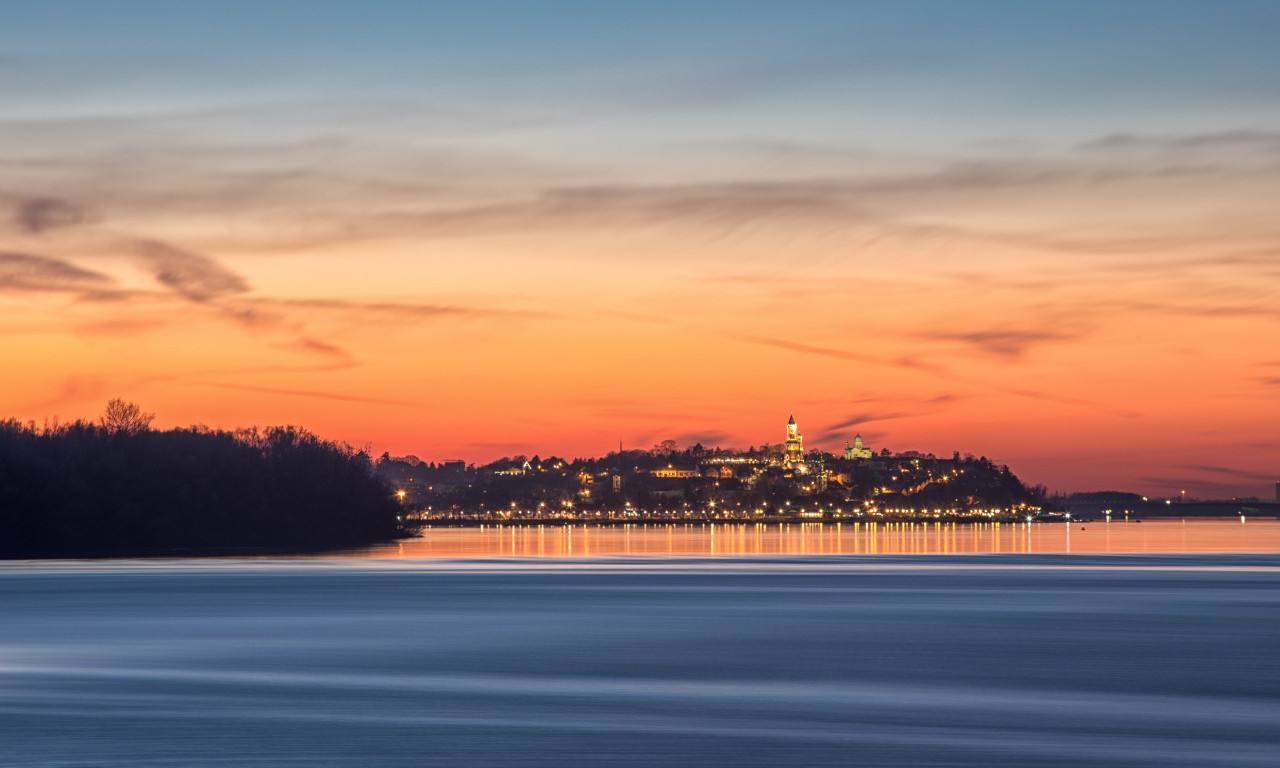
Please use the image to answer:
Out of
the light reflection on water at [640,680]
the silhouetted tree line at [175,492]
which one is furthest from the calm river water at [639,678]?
the silhouetted tree line at [175,492]

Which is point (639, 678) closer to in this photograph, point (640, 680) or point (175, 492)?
point (640, 680)

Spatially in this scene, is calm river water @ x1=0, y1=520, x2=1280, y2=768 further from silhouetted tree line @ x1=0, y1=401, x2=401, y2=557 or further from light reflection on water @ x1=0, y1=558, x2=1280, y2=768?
silhouetted tree line @ x1=0, y1=401, x2=401, y2=557

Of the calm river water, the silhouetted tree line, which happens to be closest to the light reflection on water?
the calm river water

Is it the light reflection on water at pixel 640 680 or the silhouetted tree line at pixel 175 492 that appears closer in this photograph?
the light reflection on water at pixel 640 680

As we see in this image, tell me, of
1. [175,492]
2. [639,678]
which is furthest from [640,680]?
[175,492]

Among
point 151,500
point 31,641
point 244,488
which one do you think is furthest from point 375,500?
point 31,641

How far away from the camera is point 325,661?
104ft

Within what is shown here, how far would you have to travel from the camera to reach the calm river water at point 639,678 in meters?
19.9

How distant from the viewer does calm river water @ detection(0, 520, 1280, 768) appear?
1986 cm

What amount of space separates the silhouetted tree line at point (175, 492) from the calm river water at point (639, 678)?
67.2 m

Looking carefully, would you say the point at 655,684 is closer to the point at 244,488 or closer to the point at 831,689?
the point at 831,689

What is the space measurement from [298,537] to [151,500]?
2738 centimetres

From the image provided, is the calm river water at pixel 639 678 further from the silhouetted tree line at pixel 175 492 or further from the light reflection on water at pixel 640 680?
the silhouetted tree line at pixel 175 492

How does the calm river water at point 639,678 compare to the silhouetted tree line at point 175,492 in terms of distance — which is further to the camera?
the silhouetted tree line at point 175,492
